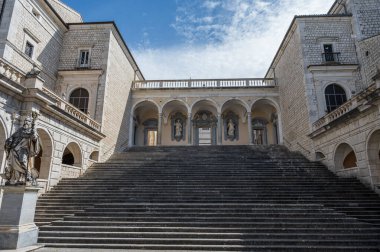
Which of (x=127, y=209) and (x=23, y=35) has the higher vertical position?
(x=23, y=35)

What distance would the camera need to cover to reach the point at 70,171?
471 inches

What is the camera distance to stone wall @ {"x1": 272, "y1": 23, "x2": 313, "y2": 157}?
50.4 feet

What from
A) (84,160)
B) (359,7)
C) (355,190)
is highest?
(359,7)

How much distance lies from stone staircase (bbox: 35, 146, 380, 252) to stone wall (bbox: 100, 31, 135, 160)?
3.18 m

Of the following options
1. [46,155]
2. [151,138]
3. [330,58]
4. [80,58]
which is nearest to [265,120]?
[330,58]

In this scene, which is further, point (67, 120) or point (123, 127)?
point (123, 127)

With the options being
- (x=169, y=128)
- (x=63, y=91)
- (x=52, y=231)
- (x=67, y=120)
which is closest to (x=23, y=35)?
(x=63, y=91)

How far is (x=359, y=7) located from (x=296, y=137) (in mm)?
9817

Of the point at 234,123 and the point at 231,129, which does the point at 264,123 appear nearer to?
the point at 234,123

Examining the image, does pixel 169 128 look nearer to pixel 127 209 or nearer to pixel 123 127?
pixel 123 127

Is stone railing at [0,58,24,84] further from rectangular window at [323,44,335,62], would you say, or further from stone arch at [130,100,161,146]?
rectangular window at [323,44,335,62]

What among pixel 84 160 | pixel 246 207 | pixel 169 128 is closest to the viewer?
pixel 246 207

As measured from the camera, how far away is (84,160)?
43.1 ft

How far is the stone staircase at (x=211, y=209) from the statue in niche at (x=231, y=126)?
8739 millimetres
